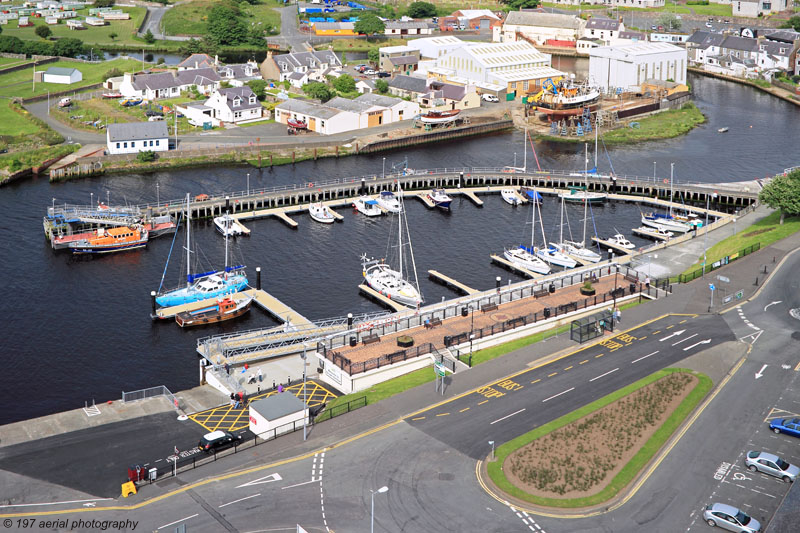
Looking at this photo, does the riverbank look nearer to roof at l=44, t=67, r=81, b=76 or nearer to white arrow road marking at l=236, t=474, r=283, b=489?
roof at l=44, t=67, r=81, b=76

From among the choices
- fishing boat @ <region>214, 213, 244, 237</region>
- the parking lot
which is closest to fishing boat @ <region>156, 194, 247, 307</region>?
fishing boat @ <region>214, 213, 244, 237</region>

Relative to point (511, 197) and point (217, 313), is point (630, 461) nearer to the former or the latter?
point (217, 313)

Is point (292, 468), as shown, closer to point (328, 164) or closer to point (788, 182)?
point (788, 182)

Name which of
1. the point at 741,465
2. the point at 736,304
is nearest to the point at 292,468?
the point at 741,465

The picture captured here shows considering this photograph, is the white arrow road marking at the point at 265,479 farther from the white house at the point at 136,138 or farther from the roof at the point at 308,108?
the roof at the point at 308,108

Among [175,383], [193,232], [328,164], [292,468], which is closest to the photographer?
[292,468]

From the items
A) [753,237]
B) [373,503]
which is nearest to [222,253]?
[753,237]

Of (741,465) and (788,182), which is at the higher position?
(788,182)
